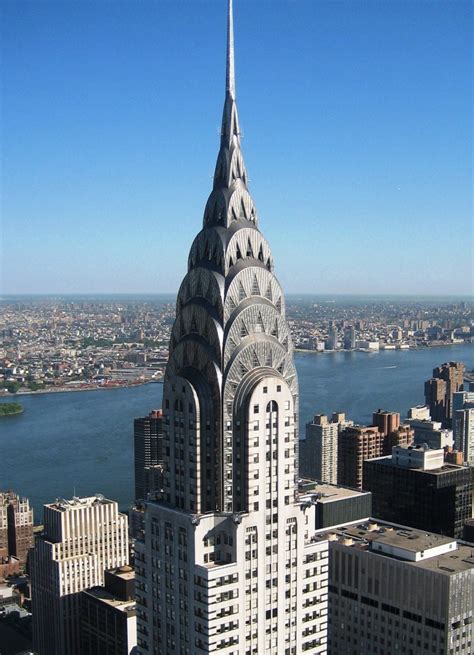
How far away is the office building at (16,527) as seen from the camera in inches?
772

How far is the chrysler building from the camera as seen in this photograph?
281 inches

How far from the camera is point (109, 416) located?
33.9 m

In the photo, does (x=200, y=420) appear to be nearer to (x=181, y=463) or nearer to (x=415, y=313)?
(x=181, y=463)

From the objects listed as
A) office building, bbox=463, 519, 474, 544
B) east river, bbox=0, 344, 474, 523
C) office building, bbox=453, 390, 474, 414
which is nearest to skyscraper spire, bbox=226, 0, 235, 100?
office building, bbox=463, 519, 474, 544

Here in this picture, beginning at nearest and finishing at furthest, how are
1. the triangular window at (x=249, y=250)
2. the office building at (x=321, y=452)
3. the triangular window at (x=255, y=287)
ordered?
1. the triangular window at (x=255, y=287)
2. the triangular window at (x=249, y=250)
3. the office building at (x=321, y=452)

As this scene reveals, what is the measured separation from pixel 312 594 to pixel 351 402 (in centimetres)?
2892

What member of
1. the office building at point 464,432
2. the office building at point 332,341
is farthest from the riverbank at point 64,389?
the office building at point 464,432

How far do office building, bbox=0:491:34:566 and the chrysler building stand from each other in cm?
1259

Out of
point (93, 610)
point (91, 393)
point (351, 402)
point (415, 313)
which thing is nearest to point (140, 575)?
point (93, 610)

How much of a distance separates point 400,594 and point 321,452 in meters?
14.9

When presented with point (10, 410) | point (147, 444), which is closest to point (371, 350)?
point (10, 410)

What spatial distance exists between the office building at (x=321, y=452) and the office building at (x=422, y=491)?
7467 mm

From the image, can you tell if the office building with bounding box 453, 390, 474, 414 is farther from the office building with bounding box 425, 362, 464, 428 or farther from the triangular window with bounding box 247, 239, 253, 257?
the triangular window with bounding box 247, 239, 253, 257

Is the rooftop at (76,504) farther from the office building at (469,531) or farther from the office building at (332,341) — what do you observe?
the office building at (332,341)
